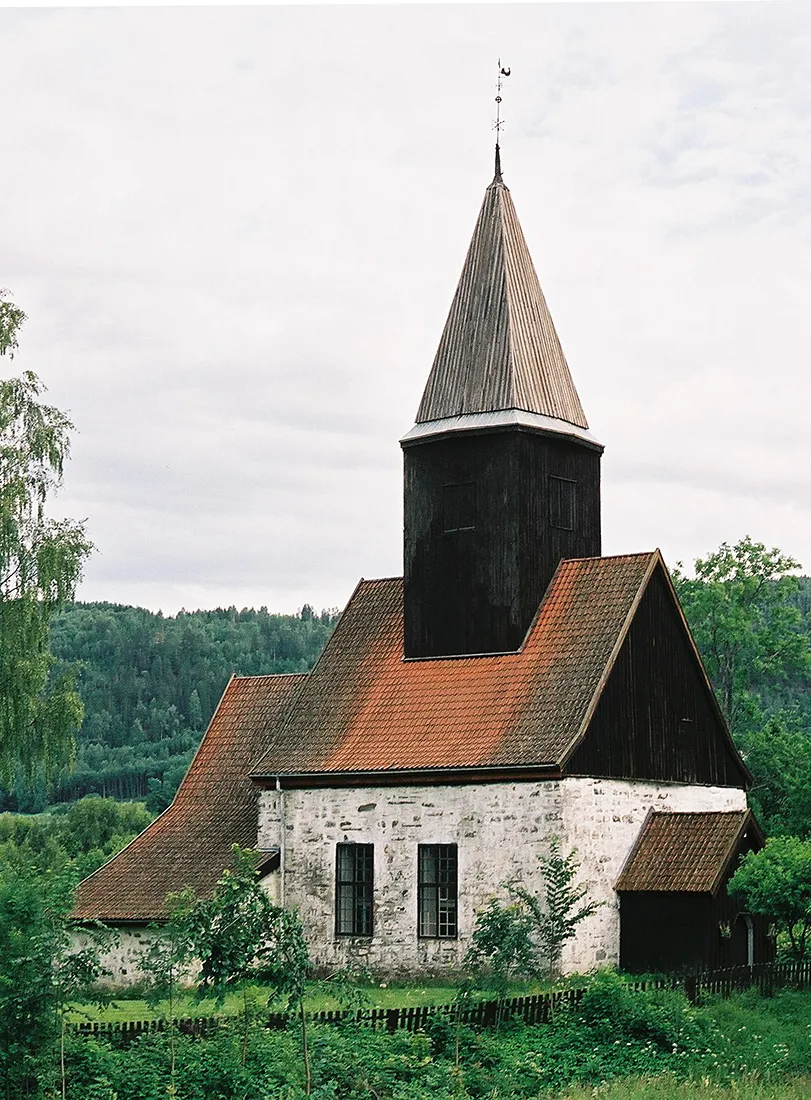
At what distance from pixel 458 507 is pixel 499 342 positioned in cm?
337

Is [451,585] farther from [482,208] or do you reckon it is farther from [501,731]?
[482,208]

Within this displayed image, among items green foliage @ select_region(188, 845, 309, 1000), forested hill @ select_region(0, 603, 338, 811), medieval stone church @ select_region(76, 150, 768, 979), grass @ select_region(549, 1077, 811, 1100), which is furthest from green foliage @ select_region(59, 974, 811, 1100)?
forested hill @ select_region(0, 603, 338, 811)

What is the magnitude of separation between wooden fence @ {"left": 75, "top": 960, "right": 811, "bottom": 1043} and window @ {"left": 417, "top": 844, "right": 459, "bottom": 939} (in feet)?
12.6

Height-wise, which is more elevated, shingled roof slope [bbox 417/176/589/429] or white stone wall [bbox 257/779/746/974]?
shingled roof slope [bbox 417/176/589/429]

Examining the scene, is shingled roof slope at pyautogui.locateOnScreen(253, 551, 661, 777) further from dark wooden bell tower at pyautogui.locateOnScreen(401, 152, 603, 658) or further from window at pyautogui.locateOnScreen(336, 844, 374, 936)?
window at pyautogui.locateOnScreen(336, 844, 374, 936)

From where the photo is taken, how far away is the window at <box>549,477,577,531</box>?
32.1m

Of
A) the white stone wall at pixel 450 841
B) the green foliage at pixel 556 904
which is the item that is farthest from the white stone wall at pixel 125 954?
the green foliage at pixel 556 904

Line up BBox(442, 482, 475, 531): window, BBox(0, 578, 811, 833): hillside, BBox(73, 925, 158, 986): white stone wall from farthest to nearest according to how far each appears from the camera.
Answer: BBox(0, 578, 811, 833): hillside < BBox(442, 482, 475, 531): window < BBox(73, 925, 158, 986): white stone wall

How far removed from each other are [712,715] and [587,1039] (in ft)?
35.2

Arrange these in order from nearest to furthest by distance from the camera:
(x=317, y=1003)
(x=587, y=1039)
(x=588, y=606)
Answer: (x=587, y=1039) → (x=317, y=1003) → (x=588, y=606)

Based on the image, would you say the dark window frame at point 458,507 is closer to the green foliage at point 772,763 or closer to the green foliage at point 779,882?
the green foliage at point 779,882

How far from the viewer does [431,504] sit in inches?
1286

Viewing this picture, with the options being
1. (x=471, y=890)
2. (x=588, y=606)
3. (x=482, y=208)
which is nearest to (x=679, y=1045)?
(x=471, y=890)

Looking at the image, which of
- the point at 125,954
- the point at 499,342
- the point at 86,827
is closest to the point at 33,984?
the point at 125,954
